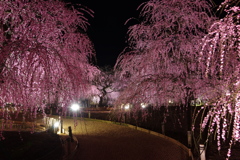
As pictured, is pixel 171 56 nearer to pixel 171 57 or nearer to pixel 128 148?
pixel 171 57

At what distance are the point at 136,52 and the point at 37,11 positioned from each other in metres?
5.47

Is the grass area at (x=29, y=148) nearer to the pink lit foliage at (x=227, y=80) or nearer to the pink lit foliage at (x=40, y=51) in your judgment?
the pink lit foliage at (x=40, y=51)

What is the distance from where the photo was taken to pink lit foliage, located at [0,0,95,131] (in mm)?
6125

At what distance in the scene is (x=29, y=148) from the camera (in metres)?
10.6

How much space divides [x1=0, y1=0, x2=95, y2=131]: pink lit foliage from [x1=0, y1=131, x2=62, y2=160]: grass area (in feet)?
9.79

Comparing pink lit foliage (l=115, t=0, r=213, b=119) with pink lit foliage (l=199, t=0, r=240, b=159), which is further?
pink lit foliage (l=115, t=0, r=213, b=119)

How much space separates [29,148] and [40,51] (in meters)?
6.58

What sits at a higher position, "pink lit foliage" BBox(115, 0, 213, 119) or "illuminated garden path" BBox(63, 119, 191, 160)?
"pink lit foliage" BBox(115, 0, 213, 119)

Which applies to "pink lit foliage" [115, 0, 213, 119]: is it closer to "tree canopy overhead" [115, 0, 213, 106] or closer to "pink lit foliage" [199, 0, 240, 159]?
"tree canopy overhead" [115, 0, 213, 106]

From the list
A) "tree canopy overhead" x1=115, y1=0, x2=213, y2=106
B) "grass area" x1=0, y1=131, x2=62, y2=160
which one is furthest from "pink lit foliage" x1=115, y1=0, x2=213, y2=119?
"grass area" x1=0, y1=131, x2=62, y2=160

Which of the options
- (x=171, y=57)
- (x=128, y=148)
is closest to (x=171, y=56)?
(x=171, y=57)

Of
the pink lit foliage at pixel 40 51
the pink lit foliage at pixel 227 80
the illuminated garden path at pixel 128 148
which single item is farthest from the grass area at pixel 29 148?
the pink lit foliage at pixel 227 80

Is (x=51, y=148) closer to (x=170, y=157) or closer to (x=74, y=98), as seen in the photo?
(x=74, y=98)

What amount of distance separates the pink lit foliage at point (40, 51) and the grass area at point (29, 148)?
2984 millimetres
